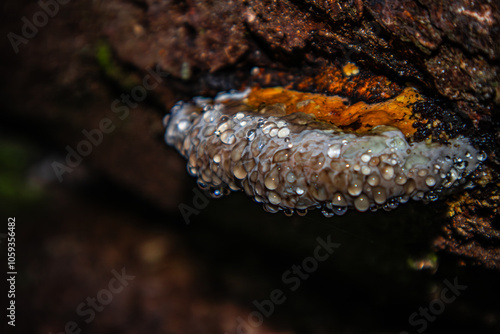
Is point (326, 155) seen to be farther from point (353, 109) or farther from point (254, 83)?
point (254, 83)

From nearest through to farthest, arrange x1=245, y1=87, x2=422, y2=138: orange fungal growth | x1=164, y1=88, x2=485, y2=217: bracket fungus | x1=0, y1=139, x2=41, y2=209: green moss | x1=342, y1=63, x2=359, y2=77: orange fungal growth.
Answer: x1=164, y1=88, x2=485, y2=217: bracket fungus, x1=245, y1=87, x2=422, y2=138: orange fungal growth, x1=342, y1=63, x2=359, y2=77: orange fungal growth, x1=0, y1=139, x2=41, y2=209: green moss

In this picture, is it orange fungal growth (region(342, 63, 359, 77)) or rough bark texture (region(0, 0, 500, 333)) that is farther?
orange fungal growth (region(342, 63, 359, 77))

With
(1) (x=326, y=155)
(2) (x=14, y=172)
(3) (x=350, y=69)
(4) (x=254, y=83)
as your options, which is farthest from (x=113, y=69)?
(2) (x=14, y=172)

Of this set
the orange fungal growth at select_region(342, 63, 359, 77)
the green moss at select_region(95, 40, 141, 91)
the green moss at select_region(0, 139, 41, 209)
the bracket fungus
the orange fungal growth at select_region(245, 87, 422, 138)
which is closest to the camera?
the bracket fungus

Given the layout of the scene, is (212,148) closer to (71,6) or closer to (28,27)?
(71,6)

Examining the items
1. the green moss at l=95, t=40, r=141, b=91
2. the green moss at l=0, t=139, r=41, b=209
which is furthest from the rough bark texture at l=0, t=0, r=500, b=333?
the green moss at l=0, t=139, r=41, b=209

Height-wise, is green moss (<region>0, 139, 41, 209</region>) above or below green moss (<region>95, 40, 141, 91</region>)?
below

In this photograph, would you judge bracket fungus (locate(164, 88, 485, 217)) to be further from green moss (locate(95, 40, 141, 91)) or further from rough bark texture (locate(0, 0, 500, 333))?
green moss (locate(95, 40, 141, 91))

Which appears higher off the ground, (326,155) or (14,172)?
(326,155)
